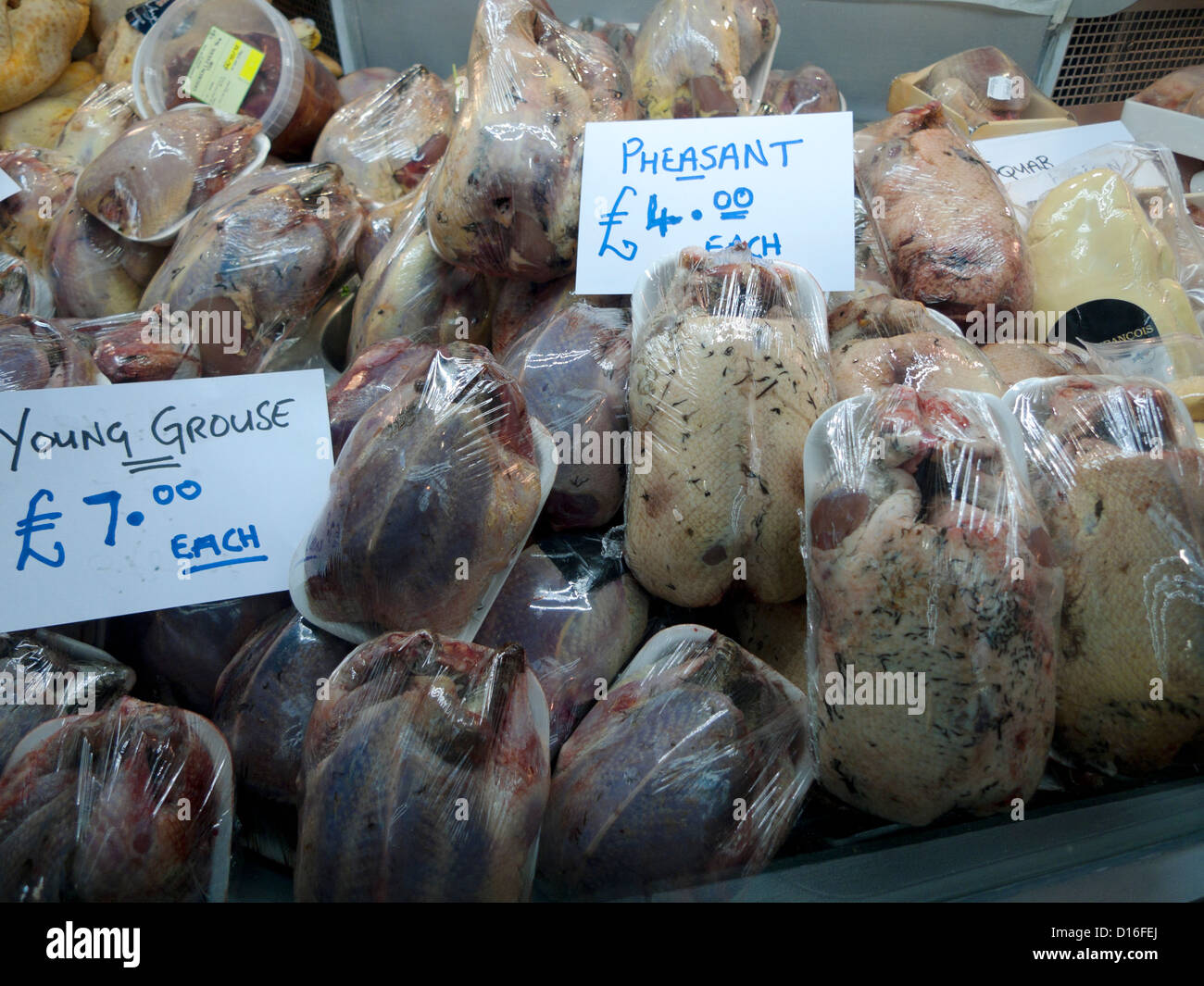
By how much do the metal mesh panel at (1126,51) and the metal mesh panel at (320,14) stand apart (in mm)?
2178

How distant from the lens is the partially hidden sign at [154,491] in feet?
3.23

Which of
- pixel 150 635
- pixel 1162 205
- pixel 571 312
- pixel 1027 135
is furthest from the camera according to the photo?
pixel 1027 135

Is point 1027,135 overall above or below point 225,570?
above

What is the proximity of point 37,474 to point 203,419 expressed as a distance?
0.20 metres

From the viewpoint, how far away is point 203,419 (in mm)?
1061

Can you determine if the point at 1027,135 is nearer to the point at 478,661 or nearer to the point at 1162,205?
the point at 1162,205

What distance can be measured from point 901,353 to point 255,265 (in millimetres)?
1001

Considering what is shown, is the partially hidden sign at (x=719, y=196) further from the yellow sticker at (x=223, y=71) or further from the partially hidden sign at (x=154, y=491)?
the yellow sticker at (x=223, y=71)

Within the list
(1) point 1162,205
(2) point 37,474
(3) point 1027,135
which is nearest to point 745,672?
(2) point 37,474

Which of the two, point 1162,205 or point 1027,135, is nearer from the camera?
point 1162,205

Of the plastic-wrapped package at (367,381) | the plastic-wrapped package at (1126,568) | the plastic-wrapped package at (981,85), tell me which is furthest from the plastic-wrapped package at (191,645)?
the plastic-wrapped package at (981,85)

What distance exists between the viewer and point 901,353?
1.05 m

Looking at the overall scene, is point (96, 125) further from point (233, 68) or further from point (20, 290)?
point (20, 290)
